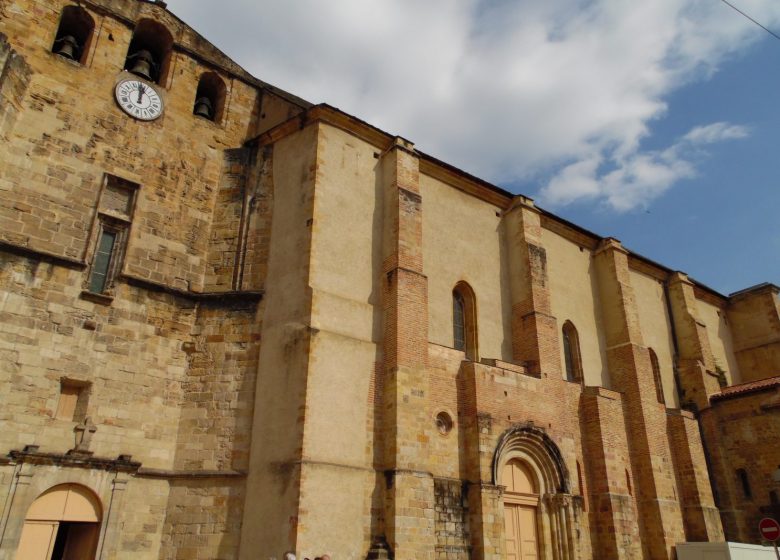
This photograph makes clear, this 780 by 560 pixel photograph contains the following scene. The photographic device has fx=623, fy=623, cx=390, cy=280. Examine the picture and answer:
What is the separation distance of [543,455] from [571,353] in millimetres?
4585

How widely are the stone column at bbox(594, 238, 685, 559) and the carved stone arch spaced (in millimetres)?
3791

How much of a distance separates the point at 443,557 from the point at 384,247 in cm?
696

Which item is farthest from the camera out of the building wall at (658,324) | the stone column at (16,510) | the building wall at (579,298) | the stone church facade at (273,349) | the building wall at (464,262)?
the building wall at (658,324)

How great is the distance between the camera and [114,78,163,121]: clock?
→ 14.8 meters

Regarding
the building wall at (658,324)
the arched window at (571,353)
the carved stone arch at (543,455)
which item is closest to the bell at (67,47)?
the carved stone arch at (543,455)

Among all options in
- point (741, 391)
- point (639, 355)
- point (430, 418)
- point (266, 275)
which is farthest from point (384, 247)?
point (741, 391)

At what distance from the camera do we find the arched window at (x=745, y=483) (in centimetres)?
1944

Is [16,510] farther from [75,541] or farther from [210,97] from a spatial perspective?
[210,97]

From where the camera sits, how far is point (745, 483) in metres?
19.6

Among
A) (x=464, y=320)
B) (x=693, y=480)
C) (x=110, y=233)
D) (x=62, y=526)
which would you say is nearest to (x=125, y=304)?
(x=110, y=233)

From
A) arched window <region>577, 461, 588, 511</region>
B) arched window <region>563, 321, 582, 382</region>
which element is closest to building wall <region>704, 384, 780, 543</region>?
arched window <region>563, 321, 582, 382</region>

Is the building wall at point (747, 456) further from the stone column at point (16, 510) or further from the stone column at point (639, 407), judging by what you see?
the stone column at point (16, 510)

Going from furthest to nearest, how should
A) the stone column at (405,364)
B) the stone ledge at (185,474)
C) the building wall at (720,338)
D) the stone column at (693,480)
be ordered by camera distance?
1. the building wall at (720,338)
2. the stone column at (693,480)
3. the stone ledge at (185,474)
4. the stone column at (405,364)

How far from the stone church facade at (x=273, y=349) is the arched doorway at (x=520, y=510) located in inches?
2.6
